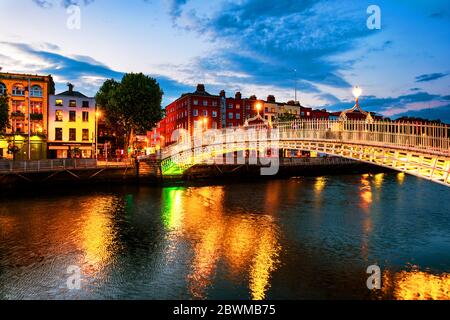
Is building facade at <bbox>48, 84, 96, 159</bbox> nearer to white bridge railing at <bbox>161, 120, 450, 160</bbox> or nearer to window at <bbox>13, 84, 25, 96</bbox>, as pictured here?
window at <bbox>13, 84, 25, 96</bbox>

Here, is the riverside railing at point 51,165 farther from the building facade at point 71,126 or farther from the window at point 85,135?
the window at point 85,135

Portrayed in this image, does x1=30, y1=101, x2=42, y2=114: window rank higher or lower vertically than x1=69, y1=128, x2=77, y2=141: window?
higher

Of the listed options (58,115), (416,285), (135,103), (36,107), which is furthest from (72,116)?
(416,285)

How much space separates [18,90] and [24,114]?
3.77 meters

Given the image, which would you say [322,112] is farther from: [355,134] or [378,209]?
[355,134]

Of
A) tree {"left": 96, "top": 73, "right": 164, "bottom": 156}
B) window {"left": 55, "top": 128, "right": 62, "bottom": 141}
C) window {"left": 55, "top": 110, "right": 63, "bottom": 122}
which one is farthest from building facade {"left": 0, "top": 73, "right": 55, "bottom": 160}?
tree {"left": 96, "top": 73, "right": 164, "bottom": 156}

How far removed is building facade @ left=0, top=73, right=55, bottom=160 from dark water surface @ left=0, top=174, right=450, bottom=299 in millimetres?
18602

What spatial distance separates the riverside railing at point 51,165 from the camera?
34906mm

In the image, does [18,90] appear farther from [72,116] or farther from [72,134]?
[72,134]

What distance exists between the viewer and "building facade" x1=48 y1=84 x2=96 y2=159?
53375 millimetres

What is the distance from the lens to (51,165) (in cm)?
3784

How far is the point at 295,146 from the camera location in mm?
27906

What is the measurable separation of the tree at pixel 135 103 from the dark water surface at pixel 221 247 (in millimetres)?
19935

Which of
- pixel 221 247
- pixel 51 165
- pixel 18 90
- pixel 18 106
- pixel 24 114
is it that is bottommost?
pixel 221 247
